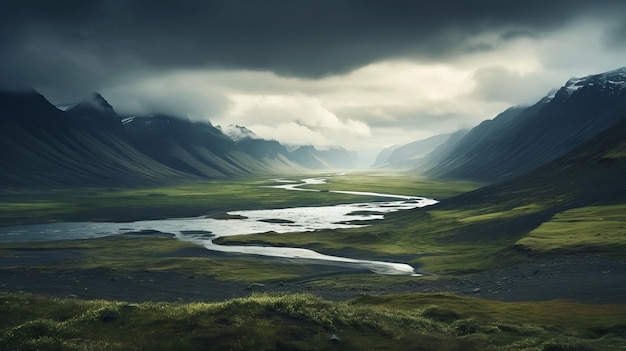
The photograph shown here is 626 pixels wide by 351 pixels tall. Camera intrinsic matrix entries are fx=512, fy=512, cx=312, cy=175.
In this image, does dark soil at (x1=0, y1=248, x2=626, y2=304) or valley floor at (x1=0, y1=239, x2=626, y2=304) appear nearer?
dark soil at (x1=0, y1=248, x2=626, y2=304)

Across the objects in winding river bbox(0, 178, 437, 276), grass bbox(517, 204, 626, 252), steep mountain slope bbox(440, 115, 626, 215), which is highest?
steep mountain slope bbox(440, 115, 626, 215)

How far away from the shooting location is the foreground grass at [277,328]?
3378 cm

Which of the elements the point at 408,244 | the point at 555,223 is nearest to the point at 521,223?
the point at 555,223

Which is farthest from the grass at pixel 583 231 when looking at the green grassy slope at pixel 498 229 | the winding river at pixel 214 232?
the winding river at pixel 214 232

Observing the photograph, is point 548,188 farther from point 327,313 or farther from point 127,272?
point 327,313

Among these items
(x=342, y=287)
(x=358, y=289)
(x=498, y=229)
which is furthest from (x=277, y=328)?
(x=498, y=229)

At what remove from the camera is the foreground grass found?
33.8 metres

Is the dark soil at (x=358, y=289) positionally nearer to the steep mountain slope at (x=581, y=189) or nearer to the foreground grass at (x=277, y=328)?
the foreground grass at (x=277, y=328)

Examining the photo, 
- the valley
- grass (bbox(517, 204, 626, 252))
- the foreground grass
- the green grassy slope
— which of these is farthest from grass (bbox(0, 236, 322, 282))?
the foreground grass

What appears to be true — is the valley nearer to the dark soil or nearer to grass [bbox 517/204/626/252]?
the dark soil

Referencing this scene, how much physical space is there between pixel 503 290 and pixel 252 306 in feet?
150

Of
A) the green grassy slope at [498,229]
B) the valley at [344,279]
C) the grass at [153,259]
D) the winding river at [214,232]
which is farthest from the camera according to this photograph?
the winding river at [214,232]

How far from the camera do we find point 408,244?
5581 inches

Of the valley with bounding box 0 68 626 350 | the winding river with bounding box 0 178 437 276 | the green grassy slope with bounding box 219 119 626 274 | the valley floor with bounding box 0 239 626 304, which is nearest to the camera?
the valley with bounding box 0 68 626 350
